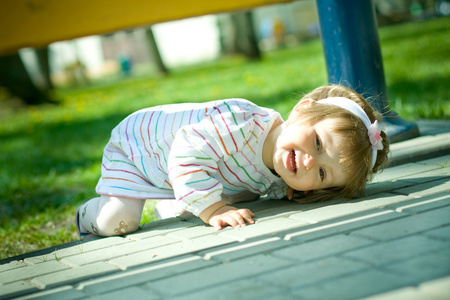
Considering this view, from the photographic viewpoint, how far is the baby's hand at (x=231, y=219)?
2418mm

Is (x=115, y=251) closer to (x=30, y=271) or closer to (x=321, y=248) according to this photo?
(x=30, y=271)

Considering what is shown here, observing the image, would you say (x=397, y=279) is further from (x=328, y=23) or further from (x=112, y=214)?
(x=328, y=23)

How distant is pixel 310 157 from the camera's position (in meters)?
2.47

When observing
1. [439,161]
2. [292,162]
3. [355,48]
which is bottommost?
[439,161]

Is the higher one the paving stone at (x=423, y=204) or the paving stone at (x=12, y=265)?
the paving stone at (x=12, y=265)

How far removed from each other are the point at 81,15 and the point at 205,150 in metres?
2.02

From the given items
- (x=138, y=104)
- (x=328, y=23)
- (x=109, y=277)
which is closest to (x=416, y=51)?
(x=138, y=104)

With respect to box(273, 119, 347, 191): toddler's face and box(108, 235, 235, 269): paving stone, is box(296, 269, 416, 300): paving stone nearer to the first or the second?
box(108, 235, 235, 269): paving stone

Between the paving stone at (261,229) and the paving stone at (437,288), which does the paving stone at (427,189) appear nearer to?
the paving stone at (261,229)

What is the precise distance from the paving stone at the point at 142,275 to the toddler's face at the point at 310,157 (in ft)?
2.31

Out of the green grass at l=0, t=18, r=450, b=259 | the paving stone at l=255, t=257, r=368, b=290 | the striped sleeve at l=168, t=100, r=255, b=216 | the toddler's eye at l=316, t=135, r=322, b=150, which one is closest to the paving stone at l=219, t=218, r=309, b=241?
the striped sleeve at l=168, t=100, r=255, b=216

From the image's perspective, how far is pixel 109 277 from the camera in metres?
1.96

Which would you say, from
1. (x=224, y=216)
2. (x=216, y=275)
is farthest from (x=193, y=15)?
(x=216, y=275)

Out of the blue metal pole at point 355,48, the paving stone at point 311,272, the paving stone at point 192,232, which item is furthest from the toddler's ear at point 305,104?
the paving stone at point 311,272
